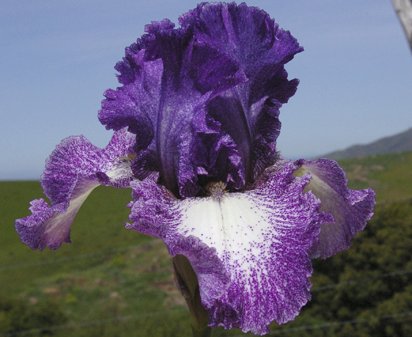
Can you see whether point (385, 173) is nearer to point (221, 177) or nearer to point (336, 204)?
point (336, 204)

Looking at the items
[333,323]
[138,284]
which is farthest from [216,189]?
[138,284]

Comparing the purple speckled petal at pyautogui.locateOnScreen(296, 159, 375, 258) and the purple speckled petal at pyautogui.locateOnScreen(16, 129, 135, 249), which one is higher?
the purple speckled petal at pyautogui.locateOnScreen(16, 129, 135, 249)

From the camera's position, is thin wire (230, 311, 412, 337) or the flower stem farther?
thin wire (230, 311, 412, 337)

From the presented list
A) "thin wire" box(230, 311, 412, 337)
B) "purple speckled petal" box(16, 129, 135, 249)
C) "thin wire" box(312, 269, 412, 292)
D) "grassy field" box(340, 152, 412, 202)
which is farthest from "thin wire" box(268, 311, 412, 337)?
"grassy field" box(340, 152, 412, 202)

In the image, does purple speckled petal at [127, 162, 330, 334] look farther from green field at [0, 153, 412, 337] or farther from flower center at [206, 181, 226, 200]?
green field at [0, 153, 412, 337]

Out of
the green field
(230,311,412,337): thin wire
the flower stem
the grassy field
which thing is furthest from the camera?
the grassy field

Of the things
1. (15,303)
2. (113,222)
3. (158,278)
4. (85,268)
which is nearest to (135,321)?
(15,303)

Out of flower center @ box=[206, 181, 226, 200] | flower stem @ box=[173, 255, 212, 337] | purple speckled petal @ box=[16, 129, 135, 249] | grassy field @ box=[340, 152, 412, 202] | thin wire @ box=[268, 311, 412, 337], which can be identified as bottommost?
grassy field @ box=[340, 152, 412, 202]

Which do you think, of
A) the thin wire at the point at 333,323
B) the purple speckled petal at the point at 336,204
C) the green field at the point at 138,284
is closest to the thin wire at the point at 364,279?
the green field at the point at 138,284
